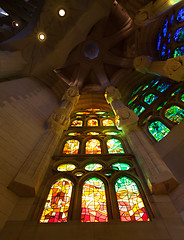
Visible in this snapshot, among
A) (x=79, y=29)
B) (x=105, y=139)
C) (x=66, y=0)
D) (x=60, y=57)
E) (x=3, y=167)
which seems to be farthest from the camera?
(x=60, y=57)

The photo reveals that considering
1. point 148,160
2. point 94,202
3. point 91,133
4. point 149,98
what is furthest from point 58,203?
point 149,98

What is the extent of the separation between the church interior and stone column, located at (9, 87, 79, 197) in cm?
3

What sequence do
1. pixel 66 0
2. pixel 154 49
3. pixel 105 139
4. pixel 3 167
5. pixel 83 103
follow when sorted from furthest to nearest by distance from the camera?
pixel 83 103 → pixel 154 49 → pixel 66 0 → pixel 105 139 → pixel 3 167

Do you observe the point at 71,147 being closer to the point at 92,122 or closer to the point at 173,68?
the point at 92,122

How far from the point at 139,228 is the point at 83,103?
34.7 feet

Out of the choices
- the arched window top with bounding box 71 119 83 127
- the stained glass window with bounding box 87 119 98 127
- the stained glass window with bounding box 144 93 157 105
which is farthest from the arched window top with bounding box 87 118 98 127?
the stained glass window with bounding box 144 93 157 105

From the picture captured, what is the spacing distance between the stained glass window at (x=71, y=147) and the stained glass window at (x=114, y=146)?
55.8 inches

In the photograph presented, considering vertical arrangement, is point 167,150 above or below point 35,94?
below

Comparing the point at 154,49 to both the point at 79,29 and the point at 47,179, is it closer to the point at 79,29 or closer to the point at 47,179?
the point at 79,29

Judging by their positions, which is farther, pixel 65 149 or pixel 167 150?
pixel 65 149

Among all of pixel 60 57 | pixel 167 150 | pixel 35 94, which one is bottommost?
pixel 167 150

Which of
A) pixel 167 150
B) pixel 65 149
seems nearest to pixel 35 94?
pixel 65 149

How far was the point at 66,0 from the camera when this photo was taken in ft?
26.8

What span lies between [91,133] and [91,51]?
390 inches
